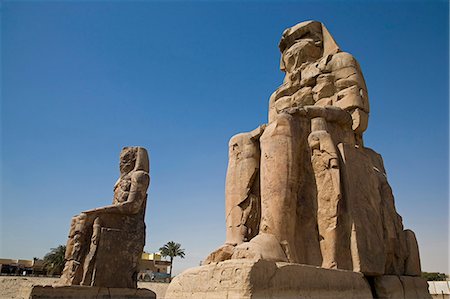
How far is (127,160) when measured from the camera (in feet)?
33.7

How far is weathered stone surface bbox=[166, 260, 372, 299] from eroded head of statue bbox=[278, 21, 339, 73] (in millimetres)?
3308

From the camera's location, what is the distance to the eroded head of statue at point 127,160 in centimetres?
1023

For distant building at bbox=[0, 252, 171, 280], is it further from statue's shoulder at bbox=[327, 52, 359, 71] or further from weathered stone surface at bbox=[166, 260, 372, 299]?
weathered stone surface at bbox=[166, 260, 372, 299]

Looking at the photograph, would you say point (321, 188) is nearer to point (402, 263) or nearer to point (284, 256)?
point (284, 256)

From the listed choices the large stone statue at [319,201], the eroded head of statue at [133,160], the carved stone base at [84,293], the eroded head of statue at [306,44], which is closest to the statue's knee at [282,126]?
the large stone statue at [319,201]

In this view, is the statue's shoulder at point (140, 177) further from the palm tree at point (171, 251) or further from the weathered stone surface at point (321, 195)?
the palm tree at point (171, 251)

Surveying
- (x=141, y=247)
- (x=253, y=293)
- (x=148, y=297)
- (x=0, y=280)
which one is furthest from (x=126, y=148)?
(x=0, y=280)

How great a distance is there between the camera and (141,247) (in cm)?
947

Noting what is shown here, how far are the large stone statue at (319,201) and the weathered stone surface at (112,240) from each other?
537 centimetres

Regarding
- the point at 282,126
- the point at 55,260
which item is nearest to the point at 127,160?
the point at 282,126

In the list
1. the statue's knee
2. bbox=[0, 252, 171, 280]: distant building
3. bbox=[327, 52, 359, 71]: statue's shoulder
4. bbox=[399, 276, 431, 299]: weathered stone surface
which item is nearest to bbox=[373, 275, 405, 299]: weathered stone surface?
bbox=[399, 276, 431, 299]: weathered stone surface

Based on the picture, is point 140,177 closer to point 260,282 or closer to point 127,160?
point 127,160

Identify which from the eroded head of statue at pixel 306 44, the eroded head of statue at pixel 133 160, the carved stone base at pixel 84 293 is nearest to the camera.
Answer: the eroded head of statue at pixel 306 44

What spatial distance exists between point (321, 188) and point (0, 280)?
18.7 metres
